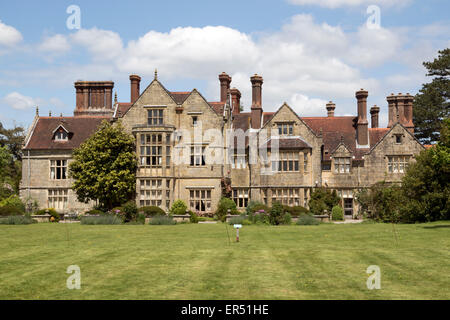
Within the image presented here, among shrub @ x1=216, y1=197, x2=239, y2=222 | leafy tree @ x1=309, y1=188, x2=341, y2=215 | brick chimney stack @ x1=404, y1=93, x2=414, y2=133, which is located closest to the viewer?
shrub @ x1=216, y1=197, x2=239, y2=222

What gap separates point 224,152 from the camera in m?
42.9

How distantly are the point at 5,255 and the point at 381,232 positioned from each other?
17.0 meters

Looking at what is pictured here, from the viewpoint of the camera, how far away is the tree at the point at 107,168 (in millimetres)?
41281

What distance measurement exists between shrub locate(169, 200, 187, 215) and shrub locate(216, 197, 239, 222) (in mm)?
2609

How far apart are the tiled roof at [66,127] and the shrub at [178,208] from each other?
430 inches

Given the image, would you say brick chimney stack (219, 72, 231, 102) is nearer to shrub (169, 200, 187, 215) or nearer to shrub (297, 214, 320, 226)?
shrub (169, 200, 187, 215)

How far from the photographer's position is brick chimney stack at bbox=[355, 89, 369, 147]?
45406 mm

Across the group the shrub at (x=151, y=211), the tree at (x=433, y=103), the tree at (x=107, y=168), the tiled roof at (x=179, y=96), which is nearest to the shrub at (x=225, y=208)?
the shrub at (x=151, y=211)

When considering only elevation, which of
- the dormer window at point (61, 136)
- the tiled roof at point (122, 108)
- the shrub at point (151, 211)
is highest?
the tiled roof at point (122, 108)

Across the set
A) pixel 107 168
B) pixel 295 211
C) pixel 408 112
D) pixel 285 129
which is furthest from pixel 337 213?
pixel 107 168

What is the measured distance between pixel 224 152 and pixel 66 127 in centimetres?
1508

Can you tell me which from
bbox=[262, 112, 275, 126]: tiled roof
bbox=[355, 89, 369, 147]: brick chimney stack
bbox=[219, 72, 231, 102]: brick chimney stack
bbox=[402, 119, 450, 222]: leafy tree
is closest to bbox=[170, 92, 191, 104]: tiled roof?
bbox=[219, 72, 231, 102]: brick chimney stack

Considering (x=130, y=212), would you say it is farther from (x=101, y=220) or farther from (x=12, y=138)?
(x=12, y=138)

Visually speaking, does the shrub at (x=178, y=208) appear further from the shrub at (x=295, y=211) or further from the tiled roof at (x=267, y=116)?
the tiled roof at (x=267, y=116)
